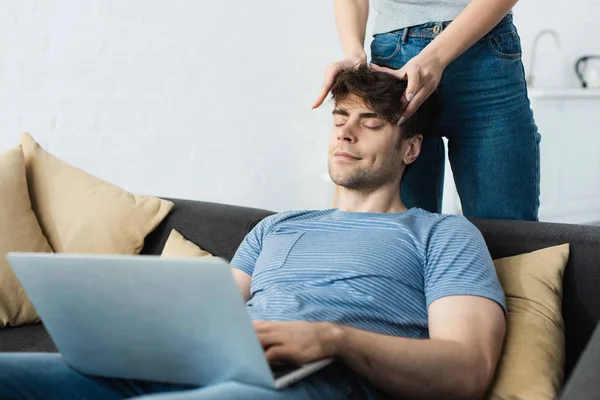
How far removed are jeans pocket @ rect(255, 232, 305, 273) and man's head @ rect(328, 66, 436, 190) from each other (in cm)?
19

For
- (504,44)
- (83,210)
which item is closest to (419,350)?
(504,44)

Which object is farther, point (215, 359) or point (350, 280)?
point (350, 280)

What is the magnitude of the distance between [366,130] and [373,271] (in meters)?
0.44

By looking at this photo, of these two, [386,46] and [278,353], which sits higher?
[386,46]

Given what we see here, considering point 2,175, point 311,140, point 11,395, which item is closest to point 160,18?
point 311,140

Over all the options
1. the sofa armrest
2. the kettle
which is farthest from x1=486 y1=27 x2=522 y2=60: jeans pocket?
the kettle

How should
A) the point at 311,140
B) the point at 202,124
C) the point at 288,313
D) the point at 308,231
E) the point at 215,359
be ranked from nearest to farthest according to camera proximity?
1. the point at 215,359
2. the point at 288,313
3. the point at 308,231
4. the point at 202,124
5. the point at 311,140

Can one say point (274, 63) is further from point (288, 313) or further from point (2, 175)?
point (288, 313)

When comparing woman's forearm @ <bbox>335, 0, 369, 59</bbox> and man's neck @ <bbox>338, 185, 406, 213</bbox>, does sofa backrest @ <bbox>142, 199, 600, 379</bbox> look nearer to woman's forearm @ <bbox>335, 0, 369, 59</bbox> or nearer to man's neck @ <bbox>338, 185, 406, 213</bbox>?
man's neck @ <bbox>338, 185, 406, 213</bbox>

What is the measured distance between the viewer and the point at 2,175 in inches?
103

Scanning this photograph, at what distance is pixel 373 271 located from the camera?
1.84 metres

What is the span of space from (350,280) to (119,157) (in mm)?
2221

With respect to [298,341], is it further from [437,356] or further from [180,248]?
[180,248]

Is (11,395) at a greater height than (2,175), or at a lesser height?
lesser
